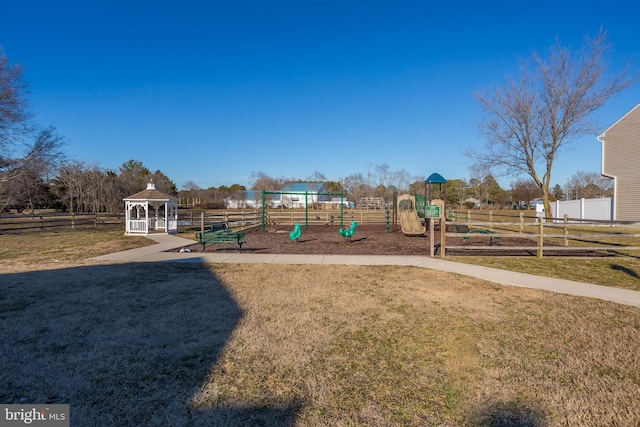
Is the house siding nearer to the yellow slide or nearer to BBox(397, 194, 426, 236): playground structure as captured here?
BBox(397, 194, 426, 236): playground structure

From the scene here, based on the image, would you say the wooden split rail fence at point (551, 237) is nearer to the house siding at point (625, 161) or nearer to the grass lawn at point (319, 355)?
the grass lawn at point (319, 355)

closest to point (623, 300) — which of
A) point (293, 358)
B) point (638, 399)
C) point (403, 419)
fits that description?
point (638, 399)

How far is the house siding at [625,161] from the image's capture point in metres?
23.3

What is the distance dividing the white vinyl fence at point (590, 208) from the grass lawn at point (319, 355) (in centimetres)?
2641

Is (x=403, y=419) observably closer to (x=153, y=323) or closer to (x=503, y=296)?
(x=153, y=323)

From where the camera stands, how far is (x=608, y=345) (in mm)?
4180

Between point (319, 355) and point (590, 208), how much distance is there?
3308 centimetres

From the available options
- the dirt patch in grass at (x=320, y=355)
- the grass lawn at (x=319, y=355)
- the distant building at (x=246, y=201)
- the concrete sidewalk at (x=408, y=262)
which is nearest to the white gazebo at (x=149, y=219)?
the concrete sidewalk at (x=408, y=262)

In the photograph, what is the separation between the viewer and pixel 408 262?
10000 millimetres

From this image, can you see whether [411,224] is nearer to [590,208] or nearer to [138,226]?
[138,226]

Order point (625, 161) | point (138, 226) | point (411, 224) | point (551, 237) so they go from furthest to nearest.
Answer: point (625, 161)
point (138, 226)
point (411, 224)
point (551, 237)

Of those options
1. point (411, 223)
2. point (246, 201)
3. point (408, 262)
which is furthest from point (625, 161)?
point (246, 201)

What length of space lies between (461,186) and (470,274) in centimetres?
6226

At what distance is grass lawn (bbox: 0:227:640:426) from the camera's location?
2.93 metres
